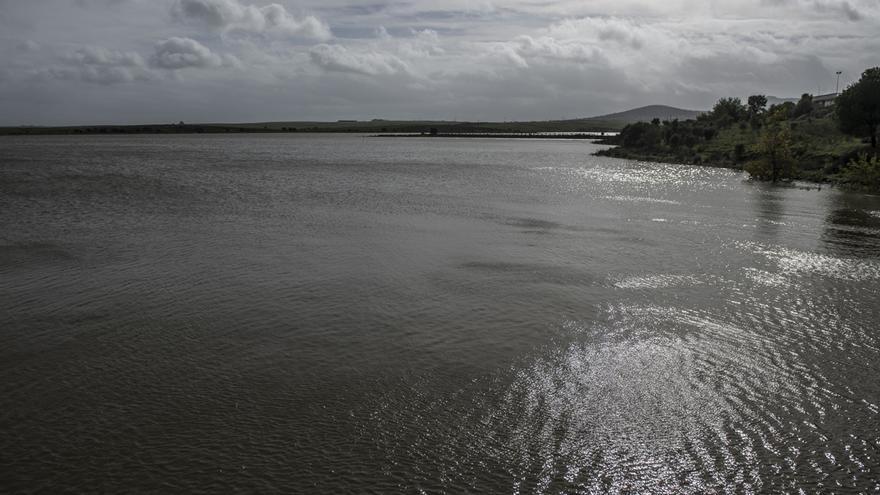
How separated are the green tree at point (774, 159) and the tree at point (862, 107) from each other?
8.90m

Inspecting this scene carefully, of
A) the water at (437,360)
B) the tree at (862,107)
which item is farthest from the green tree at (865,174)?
the water at (437,360)

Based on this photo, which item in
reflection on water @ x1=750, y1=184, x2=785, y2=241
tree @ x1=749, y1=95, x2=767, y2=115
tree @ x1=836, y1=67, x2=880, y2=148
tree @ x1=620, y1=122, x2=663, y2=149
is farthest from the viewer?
tree @ x1=749, y1=95, x2=767, y2=115

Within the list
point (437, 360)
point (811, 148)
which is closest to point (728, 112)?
point (811, 148)

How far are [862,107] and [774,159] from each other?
13667mm

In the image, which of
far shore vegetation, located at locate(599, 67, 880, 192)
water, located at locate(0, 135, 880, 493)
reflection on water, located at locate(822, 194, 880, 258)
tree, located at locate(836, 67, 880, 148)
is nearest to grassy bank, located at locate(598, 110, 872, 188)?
far shore vegetation, located at locate(599, 67, 880, 192)

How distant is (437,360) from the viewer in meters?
15.0

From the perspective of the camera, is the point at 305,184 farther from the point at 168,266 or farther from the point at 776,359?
the point at 776,359

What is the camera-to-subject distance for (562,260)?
25906mm

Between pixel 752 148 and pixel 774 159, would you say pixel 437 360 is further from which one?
pixel 752 148

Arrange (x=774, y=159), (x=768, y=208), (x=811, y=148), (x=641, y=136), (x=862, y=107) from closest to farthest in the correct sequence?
(x=768, y=208) < (x=774, y=159) < (x=862, y=107) < (x=811, y=148) < (x=641, y=136)

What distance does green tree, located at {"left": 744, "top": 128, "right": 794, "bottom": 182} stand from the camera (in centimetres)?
6388

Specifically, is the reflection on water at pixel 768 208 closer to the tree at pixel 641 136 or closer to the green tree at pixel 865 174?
the green tree at pixel 865 174

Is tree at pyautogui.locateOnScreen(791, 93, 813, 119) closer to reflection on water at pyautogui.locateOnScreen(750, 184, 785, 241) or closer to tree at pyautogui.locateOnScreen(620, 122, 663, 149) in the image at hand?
tree at pyautogui.locateOnScreen(620, 122, 663, 149)

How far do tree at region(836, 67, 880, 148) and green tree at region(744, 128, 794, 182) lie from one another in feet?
29.2
